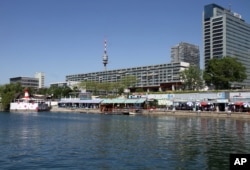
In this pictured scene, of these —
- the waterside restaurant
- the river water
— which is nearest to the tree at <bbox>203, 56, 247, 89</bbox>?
the waterside restaurant

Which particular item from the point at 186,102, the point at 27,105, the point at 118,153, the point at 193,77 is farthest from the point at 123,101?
the point at 118,153

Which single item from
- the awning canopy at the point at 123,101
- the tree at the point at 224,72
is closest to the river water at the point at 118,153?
the awning canopy at the point at 123,101

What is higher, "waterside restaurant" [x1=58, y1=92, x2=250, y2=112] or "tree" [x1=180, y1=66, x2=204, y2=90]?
"tree" [x1=180, y1=66, x2=204, y2=90]

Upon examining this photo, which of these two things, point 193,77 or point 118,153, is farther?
point 193,77

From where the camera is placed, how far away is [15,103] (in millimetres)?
165000

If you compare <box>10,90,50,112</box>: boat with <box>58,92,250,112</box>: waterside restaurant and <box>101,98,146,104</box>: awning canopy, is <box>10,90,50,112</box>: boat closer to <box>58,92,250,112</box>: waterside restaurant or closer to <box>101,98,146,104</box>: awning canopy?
<box>58,92,250,112</box>: waterside restaurant

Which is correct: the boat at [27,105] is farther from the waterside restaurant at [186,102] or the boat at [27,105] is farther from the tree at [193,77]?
the tree at [193,77]

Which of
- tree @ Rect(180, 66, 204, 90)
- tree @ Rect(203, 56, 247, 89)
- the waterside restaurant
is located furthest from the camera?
tree @ Rect(180, 66, 204, 90)

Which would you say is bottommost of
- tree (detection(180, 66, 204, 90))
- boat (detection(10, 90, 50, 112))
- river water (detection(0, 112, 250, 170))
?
river water (detection(0, 112, 250, 170))

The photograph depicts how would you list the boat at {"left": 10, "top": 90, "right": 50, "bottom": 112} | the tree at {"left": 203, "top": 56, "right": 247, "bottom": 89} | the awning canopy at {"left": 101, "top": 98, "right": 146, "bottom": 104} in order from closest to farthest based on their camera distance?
the awning canopy at {"left": 101, "top": 98, "right": 146, "bottom": 104}, the tree at {"left": 203, "top": 56, "right": 247, "bottom": 89}, the boat at {"left": 10, "top": 90, "right": 50, "bottom": 112}

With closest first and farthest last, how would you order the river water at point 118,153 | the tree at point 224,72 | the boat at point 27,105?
the river water at point 118,153 → the tree at point 224,72 → the boat at point 27,105

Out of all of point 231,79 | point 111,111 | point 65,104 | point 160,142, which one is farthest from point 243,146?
point 65,104

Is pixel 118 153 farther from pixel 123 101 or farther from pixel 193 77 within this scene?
pixel 193 77

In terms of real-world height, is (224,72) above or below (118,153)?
above
